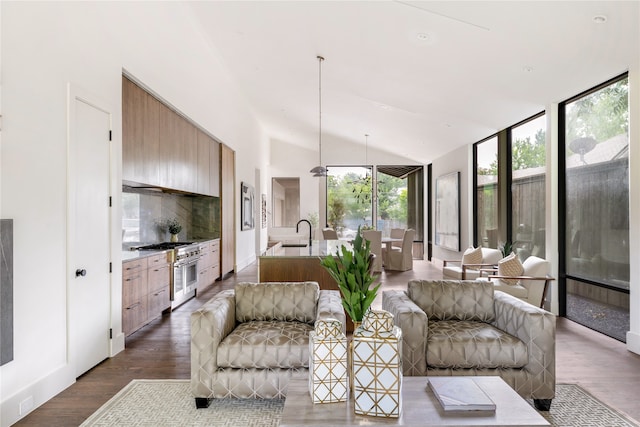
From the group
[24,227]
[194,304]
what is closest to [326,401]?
[24,227]

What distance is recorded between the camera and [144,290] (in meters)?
4.16

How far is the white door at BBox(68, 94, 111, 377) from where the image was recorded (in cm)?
289

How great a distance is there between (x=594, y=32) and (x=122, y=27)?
4.10 m

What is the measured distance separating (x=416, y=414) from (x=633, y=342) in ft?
10.2

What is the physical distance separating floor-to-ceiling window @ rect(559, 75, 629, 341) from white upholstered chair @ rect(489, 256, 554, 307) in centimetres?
47

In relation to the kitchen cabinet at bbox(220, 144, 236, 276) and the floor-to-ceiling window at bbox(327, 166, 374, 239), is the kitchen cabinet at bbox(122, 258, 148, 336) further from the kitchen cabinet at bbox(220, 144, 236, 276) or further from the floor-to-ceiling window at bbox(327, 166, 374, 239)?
the floor-to-ceiling window at bbox(327, 166, 374, 239)

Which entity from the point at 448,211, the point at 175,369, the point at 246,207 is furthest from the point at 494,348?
the point at 246,207

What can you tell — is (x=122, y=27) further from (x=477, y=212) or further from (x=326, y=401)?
(x=477, y=212)

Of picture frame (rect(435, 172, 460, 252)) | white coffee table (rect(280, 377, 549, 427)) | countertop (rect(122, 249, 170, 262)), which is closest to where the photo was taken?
white coffee table (rect(280, 377, 549, 427))

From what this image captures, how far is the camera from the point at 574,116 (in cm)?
450

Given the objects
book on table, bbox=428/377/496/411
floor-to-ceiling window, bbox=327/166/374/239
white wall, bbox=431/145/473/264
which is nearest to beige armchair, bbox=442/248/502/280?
white wall, bbox=431/145/473/264

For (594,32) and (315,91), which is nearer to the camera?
(594,32)

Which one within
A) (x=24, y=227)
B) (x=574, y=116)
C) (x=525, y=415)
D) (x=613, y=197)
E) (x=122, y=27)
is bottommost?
(x=525, y=415)

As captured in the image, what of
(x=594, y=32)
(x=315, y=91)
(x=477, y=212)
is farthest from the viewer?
(x=477, y=212)
